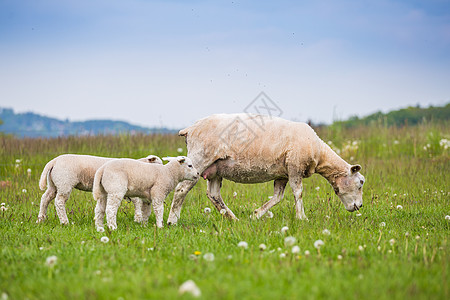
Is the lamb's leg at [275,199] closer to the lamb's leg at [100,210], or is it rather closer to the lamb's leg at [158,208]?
the lamb's leg at [158,208]

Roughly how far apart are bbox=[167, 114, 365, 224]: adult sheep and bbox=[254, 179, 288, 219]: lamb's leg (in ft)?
0.05

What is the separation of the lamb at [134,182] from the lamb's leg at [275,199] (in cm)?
129

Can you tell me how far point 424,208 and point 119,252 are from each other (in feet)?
19.0

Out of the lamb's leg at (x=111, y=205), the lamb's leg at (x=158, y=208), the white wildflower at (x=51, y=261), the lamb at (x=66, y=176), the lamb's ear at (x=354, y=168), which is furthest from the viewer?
the lamb's ear at (x=354, y=168)

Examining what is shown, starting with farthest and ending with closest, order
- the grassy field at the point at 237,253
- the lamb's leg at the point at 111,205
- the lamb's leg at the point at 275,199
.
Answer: the lamb's leg at the point at 275,199 → the lamb's leg at the point at 111,205 → the grassy field at the point at 237,253

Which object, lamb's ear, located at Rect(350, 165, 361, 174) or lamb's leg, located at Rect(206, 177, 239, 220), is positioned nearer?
lamb's leg, located at Rect(206, 177, 239, 220)

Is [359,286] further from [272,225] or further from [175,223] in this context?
[175,223]

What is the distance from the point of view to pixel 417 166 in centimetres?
1359

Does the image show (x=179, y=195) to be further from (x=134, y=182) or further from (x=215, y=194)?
(x=134, y=182)

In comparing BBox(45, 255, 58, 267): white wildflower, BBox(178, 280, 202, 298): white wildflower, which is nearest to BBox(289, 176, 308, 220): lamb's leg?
BBox(45, 255, 58, 267): white wildflower

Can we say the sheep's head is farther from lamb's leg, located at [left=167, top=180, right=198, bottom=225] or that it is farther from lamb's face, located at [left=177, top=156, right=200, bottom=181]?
lamb's leg, located at [left=167, top=180, right=198, bottom=225]

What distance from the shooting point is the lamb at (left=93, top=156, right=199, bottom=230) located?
625cm

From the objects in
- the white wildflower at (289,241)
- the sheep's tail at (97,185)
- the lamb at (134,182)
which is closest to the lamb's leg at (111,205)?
the lamb at (134,182)

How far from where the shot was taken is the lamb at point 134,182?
625cm
